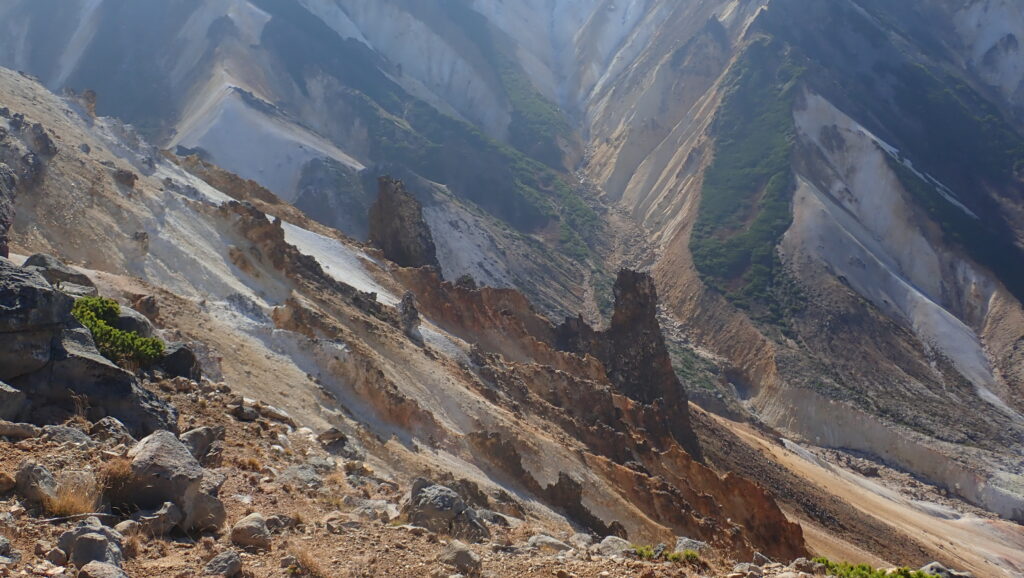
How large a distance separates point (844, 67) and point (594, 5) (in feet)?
263

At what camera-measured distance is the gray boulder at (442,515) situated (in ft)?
35.8

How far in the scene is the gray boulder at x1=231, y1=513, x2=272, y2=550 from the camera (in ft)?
28.2

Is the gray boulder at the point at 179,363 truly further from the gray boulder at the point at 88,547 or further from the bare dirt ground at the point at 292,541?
→ the gray boulder at the point at 88,547

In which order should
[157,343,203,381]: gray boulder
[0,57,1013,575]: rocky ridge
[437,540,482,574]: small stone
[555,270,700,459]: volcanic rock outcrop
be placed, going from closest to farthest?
[437,540,482,574]: small stone
[157,343,203,381]: gray boulder
[0,57,1013,575]: rocky ridge
[555,270,700,459]: volcanic rock outcrop

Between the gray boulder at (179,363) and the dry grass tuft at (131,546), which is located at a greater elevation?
the dry grass tuft at (131,546)

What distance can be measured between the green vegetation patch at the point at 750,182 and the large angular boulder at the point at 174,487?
68.5m

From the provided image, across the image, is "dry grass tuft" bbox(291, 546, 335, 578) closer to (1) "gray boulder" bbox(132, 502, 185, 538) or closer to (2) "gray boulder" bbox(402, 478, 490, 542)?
(1) "gray boulder" bbox(132, 502, 185, 538)

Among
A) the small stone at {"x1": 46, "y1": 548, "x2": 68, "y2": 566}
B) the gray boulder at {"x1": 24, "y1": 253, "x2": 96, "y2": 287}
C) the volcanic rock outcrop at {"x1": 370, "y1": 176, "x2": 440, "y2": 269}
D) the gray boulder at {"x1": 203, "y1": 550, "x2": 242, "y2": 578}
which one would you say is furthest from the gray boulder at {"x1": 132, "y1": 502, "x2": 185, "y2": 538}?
the volcanic rock outcrop at {"x1": 370, "y1": 176, "x2": 440, "y2": 269}

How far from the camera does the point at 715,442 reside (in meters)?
40.5

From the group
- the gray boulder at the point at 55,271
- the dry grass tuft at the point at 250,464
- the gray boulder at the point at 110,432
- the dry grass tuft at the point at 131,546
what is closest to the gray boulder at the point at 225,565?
the dry grass tuft at the point at 131,546

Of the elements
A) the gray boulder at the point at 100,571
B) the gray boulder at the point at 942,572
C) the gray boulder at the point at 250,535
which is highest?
the gray boulder at the point at 942,572

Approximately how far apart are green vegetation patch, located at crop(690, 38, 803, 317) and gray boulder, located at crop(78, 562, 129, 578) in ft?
231

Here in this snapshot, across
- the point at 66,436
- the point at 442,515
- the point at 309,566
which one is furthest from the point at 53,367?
the point at 442,515

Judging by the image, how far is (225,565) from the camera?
7836 millimetres
